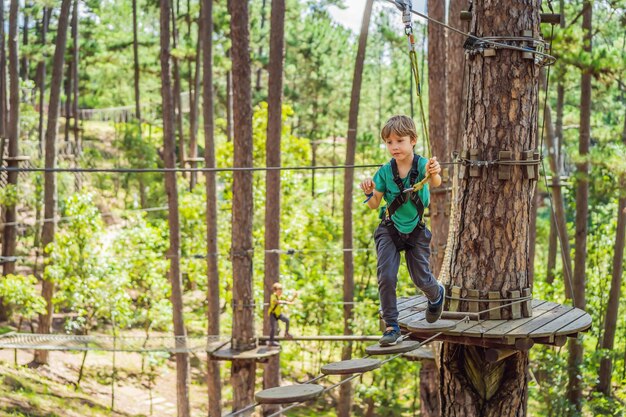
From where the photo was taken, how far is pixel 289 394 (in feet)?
12.1

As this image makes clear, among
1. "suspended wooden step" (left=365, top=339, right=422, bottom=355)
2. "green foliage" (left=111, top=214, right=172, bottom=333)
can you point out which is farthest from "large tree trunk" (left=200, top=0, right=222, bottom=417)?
"suspended wooden step" (left=365, top=339, right=422, bottom=355)

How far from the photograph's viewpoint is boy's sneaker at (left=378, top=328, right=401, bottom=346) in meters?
4.63

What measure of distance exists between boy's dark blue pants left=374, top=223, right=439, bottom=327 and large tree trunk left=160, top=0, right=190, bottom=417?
10444 millimetres

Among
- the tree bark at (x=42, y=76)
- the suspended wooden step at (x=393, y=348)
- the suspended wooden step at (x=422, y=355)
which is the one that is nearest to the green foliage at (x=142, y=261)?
the tree bark at (x=42, y=76)

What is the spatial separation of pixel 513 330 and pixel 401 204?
3.22 ft

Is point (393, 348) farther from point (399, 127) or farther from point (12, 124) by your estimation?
point (12, 124)

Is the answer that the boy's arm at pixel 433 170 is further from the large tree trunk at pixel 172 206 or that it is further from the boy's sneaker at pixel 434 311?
the large tree trunk at pixel 172 206

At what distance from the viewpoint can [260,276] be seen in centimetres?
2034

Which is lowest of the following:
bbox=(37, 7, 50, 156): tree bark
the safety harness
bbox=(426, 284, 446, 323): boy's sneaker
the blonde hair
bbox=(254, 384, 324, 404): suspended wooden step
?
bbox=(254, 384, 324, 404): suspended wooden step

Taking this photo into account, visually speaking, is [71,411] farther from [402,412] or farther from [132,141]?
[132,141]

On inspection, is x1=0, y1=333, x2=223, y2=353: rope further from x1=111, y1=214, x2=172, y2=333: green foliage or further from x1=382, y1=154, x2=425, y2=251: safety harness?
x1=382, y1=154, x2=425, y2=251: safety harness

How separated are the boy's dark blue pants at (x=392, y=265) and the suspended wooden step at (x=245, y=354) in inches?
258

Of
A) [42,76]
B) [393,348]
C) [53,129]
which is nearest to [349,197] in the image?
[53,129]

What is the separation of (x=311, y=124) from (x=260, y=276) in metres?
10.9
